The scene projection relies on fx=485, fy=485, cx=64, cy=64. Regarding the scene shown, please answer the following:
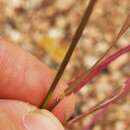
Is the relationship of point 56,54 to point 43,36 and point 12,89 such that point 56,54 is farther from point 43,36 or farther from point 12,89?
point 12,89

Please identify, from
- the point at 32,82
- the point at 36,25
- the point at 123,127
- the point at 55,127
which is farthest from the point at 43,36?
the point at 55,127

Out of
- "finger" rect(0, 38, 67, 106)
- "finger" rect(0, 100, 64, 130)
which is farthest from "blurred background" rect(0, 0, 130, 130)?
"finger" rect(0, 100, 64, 130)

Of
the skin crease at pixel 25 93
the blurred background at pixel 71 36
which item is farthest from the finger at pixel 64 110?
the blurred background at pixel 71 36

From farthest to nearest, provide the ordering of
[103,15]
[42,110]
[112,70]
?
[103,15] → [112,70] → [42,110]

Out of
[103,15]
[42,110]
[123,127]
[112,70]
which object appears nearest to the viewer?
[42,110]

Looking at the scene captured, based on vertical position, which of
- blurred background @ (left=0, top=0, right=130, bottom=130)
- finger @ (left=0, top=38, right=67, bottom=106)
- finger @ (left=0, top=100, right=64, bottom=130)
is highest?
finger @ (left=0, top=100, right=64, bottom=130)

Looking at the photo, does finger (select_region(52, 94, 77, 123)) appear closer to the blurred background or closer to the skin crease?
the skin crease

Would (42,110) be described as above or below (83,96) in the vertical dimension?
above

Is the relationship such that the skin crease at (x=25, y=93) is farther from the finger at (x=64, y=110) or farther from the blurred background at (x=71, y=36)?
the blurred background at (x=71, y=36)
